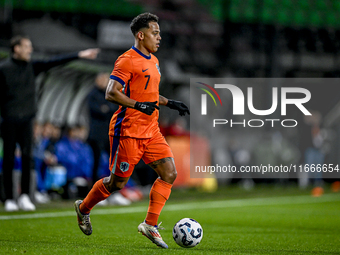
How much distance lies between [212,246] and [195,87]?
15419mm

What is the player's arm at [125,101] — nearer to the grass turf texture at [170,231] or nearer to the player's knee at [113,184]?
the player's knee at [113,184]

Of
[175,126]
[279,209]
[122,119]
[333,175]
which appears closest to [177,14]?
[175,126]

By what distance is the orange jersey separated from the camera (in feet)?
16.0

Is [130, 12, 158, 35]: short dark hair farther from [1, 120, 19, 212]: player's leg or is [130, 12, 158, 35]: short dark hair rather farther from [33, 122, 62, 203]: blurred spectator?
[33, 122, 62, 203]: blurred spectator

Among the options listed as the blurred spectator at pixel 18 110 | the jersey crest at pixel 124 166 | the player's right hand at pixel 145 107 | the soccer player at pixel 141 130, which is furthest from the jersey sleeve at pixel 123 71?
the blurred spectator at pixel 18 110

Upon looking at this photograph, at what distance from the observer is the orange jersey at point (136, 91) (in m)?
4.87

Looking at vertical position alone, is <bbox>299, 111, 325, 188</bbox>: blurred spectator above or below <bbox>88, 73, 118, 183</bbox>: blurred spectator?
below

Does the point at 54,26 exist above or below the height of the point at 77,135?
above

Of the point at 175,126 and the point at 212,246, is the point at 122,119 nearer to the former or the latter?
the point at 212,246

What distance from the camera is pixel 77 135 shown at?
11.7m

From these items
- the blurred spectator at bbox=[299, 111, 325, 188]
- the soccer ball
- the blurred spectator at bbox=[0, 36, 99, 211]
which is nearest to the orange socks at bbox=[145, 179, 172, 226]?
the soccer ball

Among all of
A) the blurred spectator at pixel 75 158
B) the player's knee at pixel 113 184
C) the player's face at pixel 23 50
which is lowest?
the blurred spectator at pixel 75 158

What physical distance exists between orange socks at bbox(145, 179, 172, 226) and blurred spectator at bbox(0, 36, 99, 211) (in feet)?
11.0

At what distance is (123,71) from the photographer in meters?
4.80
